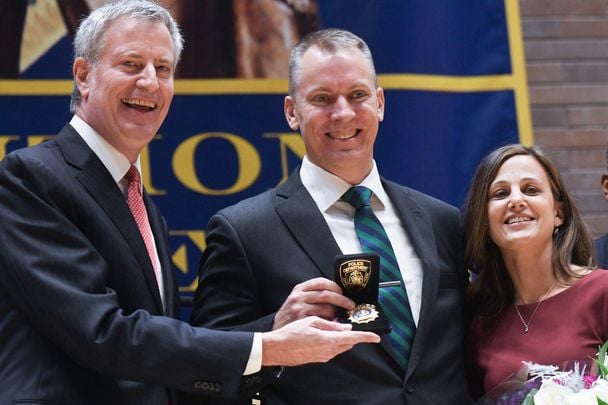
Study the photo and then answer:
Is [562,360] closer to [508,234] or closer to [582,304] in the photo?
[582,304]

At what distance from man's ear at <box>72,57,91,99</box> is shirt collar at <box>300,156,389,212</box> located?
2.48 ft

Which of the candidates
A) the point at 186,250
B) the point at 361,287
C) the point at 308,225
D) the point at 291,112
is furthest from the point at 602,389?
the point at 186,250

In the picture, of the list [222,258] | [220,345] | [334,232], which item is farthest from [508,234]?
[220,345]

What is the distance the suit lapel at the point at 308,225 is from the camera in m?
3.21

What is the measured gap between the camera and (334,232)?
10.9 feet

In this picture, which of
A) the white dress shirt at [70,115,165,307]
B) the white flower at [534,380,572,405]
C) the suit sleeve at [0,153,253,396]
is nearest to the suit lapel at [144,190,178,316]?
the white dress shirt at [70,115,165,307]

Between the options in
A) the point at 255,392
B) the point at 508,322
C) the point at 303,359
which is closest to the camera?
the point at 303,359

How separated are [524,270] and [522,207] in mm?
207

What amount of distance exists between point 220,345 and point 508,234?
3.57 ft

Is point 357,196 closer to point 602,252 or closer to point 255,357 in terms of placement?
point 255,357

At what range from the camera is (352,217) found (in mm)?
3369

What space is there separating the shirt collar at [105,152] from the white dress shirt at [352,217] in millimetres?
662

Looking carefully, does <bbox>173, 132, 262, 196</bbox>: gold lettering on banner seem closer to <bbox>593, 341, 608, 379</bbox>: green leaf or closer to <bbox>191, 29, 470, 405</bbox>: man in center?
<bbox>191, 29, 470, 405</bbox>: man in center

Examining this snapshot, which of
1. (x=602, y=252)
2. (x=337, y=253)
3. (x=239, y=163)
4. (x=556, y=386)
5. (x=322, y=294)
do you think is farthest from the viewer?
(x=239, y=163)
